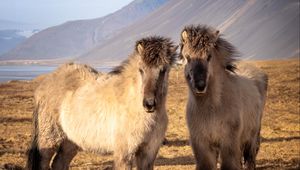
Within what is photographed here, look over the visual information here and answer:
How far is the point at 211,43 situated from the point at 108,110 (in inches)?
73.2

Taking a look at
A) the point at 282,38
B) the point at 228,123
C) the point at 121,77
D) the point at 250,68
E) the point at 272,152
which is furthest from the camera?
the point at 282,38

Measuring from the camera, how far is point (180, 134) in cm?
1780

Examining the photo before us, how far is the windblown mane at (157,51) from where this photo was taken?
24.2ft

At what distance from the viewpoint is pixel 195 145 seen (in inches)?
308

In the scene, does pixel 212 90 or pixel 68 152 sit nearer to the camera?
pixel 212 90

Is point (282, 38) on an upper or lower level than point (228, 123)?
upper

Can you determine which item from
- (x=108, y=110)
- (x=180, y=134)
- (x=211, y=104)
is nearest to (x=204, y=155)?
(x=211, y=104)

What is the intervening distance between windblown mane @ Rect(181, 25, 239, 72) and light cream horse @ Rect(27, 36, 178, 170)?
0.37 metres

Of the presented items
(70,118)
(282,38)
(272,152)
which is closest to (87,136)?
(70,118)

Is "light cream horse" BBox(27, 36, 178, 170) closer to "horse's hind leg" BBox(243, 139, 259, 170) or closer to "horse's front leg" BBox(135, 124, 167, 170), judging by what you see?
"horse's front leg" BBox(135, 124, 167, 170)

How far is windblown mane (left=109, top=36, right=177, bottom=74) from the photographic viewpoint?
7.38 meters

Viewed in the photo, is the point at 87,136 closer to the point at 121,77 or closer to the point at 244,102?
the point at 121,77

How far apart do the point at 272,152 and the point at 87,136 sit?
7.41m

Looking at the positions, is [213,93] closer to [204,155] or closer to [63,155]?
[204,155]
